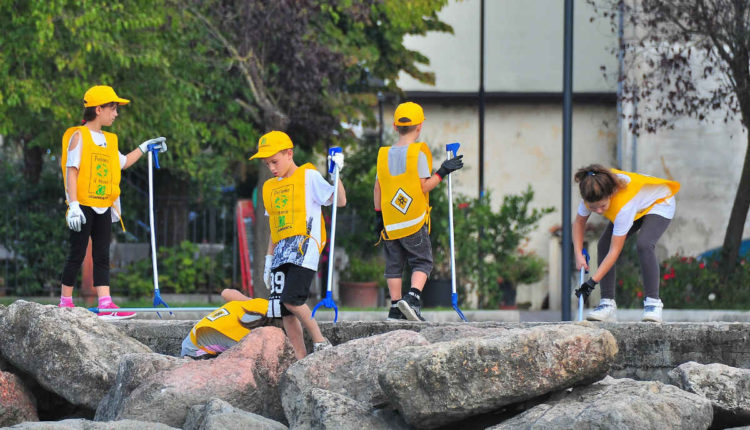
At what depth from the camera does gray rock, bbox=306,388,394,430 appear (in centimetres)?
650

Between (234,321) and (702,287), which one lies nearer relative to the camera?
(234,321)

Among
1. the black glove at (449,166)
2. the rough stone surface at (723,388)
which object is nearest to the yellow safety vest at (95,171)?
the black glove at (449,166)

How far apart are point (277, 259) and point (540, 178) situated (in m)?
17.8

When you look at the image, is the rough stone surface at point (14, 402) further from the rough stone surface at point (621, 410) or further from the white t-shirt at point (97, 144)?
the rough stone surface at point (621, 410)

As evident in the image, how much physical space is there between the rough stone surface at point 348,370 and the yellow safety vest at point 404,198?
4.54 ft

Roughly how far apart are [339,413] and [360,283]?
39.8 ft

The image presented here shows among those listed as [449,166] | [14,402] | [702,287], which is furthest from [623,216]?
[702,287]

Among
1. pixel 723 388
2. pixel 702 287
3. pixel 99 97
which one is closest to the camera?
pixel 723 388

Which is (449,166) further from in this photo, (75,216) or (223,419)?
(223,419)

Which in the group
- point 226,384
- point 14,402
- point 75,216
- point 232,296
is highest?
point 75,216

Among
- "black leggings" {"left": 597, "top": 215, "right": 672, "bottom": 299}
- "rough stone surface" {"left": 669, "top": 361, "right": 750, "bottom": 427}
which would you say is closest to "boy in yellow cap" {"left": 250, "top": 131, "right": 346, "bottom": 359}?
"black leggings" {"left": 597, "top": 215, "right": 672, "bottom": 299}

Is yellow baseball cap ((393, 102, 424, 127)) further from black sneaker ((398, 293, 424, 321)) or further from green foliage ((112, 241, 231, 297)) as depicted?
green foliage ((112, 241, 231, 297))

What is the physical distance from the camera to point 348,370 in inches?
285

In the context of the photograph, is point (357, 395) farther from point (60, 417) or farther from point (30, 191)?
point (30, 191)
